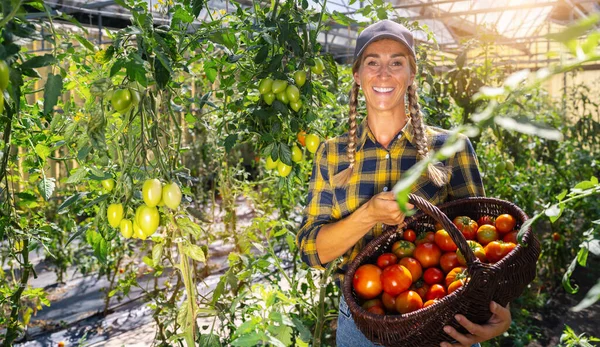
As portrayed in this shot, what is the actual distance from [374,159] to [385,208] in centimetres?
32

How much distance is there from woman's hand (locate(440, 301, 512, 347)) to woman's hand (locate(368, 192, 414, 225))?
23 centimetres

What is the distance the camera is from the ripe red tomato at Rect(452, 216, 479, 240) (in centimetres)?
124

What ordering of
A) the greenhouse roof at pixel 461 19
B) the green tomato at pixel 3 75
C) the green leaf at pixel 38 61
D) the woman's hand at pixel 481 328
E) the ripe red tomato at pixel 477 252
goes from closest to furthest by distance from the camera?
the green tomato at pixel 3 75 → the green leaf at pixel 38 61 → the woman's hand at pixel 481 328 → the ripe red tomato at pixel 477 252 → the greenhouse roof at pixel 461 19

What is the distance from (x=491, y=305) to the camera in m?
1.05

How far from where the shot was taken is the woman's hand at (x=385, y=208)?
1064mm

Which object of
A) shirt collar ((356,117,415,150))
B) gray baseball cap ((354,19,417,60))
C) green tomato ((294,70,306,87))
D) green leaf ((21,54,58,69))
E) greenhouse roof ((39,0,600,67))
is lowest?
shirt collar ((356,117,415,150))

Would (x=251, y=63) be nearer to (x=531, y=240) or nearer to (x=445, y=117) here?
(x=531, y=240)

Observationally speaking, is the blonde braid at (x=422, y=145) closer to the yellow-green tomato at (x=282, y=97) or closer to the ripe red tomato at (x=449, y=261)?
the ripe red tomato at (x=449, y=261)

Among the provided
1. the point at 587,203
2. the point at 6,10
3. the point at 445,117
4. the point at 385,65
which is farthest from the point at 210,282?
the point at 6,10

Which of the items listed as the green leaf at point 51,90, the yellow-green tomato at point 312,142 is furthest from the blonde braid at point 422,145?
the green leaf at point 51,90

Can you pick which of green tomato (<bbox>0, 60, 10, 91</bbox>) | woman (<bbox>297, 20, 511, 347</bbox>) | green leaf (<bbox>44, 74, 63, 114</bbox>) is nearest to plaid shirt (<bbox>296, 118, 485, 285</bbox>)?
woman (<bbox>297, 20, 511, 347</bbox>)

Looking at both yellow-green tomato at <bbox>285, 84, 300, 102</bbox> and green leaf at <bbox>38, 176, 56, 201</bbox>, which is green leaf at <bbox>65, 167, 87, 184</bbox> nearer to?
green leaf at <bbox>38, 176, 56, 201</bbox>

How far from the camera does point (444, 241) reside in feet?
3.98

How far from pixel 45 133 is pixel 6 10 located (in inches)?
40.6
